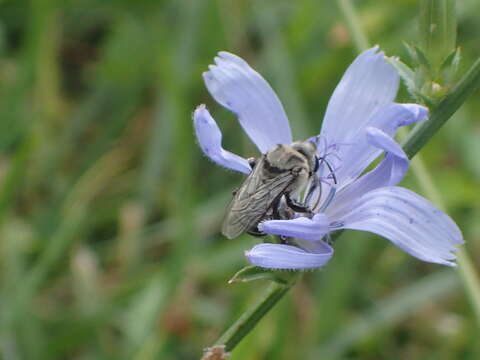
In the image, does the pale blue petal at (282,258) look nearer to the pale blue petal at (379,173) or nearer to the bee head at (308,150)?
the pale blue petal at (379,173)

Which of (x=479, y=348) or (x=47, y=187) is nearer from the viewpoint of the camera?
(x=479, y=348)

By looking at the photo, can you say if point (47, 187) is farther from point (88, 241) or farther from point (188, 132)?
point (188, 132)

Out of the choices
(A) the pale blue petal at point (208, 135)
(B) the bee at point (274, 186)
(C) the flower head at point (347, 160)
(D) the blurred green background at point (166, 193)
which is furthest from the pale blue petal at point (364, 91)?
(D) the blurred green background at point (166, 193)

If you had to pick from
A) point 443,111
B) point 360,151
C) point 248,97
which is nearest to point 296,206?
point 360,151

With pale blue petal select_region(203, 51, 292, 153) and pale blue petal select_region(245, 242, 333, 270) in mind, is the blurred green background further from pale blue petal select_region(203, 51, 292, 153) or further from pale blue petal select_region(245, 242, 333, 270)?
pale blue petal select_region(245, 242, 333, 270)

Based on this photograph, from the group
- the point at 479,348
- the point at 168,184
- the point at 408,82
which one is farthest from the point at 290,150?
the point at 168,184
